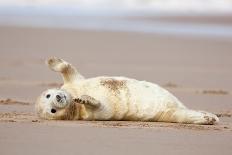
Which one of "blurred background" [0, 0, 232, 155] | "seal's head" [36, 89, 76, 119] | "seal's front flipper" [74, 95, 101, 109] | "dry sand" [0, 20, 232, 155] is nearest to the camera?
"dry sand" [0, 20, 232, 155]

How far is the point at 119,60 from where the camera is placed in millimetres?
13172

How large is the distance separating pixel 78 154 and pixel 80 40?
10903mm

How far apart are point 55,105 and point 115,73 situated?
486cm

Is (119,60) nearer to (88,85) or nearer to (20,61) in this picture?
(20,61)

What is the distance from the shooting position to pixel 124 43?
15797mm

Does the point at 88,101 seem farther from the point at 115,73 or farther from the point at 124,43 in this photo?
the point at 124,43

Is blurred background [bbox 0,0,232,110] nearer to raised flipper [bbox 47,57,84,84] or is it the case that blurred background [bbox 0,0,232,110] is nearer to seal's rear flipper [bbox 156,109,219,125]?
seal's rear flipper [bbox 156,109,219,125]

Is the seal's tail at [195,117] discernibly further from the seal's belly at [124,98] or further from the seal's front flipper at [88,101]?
the seal's front flipper at [88,101]

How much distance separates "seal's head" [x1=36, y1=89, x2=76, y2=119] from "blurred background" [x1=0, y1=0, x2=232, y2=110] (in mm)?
2108

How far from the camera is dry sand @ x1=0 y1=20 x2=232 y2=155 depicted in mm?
5836

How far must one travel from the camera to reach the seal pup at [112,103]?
6719 mm

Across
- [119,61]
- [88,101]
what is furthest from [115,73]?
[88,101]

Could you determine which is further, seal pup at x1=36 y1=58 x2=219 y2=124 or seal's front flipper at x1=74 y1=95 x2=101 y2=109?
seal pup at x1=36 y1=58 x2=219 y2=124

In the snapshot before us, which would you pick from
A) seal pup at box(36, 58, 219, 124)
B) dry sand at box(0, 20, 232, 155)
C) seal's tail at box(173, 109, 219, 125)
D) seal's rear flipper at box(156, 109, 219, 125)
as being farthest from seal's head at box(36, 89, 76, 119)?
seal's tail at box(173, 109, 219, 125)
